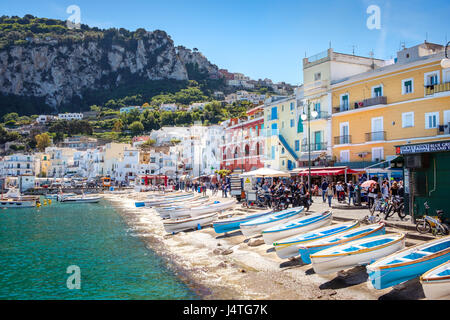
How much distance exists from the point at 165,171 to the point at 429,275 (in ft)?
252

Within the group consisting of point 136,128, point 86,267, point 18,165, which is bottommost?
point 86,267

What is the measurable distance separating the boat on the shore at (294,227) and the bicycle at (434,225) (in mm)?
4022

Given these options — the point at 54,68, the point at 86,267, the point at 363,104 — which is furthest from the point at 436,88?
the point at 54,68

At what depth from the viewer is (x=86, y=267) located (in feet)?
52.9

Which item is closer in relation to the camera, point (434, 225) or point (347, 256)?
point (347, 256)

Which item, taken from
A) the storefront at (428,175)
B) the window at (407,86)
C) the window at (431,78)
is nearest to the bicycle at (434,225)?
the storefront at (428,175)

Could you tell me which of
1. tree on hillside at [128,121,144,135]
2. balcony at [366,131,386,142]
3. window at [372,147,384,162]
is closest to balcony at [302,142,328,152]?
balcony at [366,131,386,142]

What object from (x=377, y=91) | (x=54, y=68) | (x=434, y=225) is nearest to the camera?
(x=434, y=225)

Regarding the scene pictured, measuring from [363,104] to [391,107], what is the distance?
260cm

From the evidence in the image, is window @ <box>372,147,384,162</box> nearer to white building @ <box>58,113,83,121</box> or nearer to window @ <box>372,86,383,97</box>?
window @ <box>372,86,383,97</box>

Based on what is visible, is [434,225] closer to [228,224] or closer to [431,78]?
[228,224]
